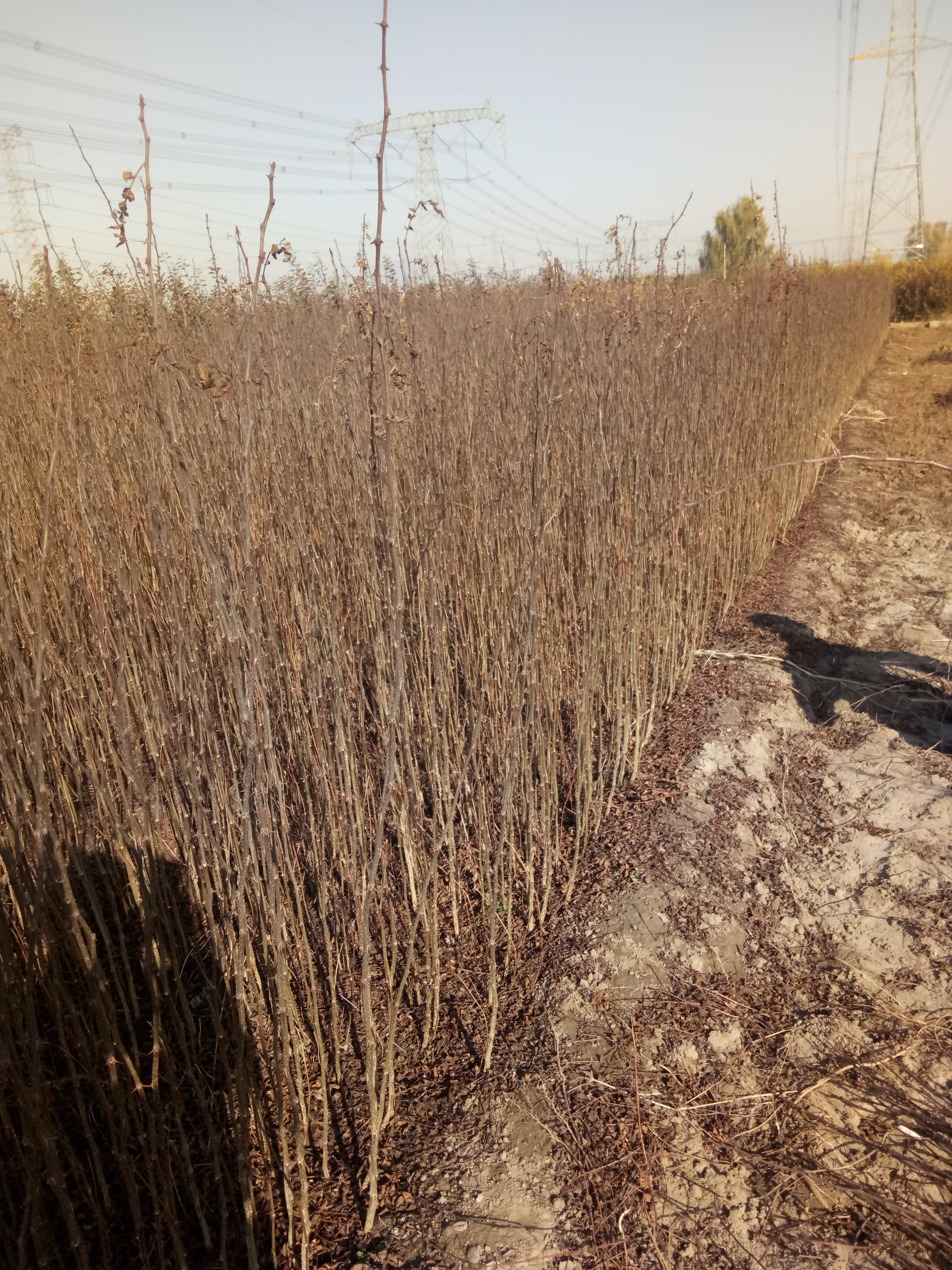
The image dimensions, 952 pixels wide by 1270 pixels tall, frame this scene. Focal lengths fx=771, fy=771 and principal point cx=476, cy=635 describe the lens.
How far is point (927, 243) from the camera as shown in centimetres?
2008

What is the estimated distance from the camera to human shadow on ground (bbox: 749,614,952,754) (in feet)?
9.05

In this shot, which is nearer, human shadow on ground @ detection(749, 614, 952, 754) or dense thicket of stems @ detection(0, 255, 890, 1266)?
dense thicket of stems @ detection(0, 255, 890, 1266)

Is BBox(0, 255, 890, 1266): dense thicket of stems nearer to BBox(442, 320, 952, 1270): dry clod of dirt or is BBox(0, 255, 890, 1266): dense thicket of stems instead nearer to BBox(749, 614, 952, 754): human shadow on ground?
BBox(442, 320, 952, 1270): dry clod of dirt

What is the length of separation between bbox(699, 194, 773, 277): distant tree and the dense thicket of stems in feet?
9.75

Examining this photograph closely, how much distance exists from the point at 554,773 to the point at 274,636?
799mm

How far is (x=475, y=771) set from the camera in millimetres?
1926

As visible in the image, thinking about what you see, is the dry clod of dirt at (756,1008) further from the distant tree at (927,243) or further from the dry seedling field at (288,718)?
the distant tree at (927,243)

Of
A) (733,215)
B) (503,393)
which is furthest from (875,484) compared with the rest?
(733,215)

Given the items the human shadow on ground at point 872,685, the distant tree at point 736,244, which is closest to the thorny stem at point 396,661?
the human shadow on ground at point 872,685

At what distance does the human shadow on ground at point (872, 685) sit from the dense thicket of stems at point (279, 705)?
540mm

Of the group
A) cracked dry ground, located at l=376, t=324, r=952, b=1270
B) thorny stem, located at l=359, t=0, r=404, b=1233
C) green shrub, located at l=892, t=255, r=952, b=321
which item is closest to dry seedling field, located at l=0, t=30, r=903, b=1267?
thorny stem, located at l=359, t=0, r=404, b=1233

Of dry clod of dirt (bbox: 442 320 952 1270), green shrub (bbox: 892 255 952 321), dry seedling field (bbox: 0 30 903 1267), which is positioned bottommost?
dry clod of dirt (bbox: 442 320 952 1270)

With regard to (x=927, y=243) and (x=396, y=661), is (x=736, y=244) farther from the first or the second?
(x=396, y=661)

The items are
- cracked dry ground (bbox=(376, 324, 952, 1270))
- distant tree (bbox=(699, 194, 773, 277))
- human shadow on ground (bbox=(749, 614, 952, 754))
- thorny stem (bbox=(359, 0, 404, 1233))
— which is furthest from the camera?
distant tree (bbox=(699, 194, 773, 277))
